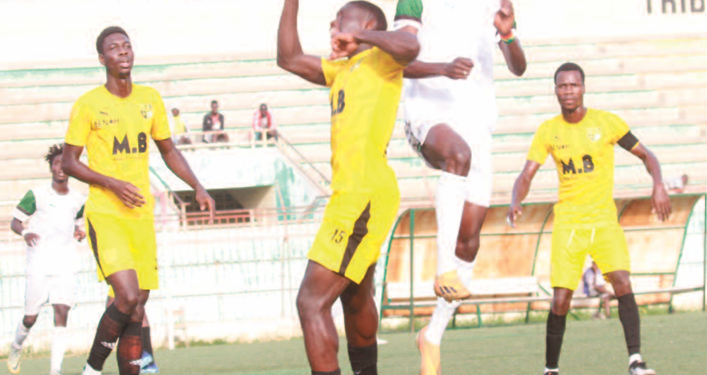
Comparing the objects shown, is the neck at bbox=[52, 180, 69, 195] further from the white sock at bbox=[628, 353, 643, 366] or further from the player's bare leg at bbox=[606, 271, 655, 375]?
the white sock at bbox=[628, 353, 643, 366]

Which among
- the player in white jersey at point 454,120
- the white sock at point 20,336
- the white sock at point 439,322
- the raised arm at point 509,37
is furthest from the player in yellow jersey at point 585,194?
the white sock at point 20,336

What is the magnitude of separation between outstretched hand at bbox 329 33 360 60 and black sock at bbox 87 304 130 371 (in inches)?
99.2

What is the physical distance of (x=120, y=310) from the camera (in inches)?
257

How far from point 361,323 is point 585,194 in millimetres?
2853

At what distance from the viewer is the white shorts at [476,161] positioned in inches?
242

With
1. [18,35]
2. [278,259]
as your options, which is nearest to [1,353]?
[278,259]

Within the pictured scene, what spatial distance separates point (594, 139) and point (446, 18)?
1831mm

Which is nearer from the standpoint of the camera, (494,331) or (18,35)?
(494,331)

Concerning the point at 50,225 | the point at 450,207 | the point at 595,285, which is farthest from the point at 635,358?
the point at 595,285

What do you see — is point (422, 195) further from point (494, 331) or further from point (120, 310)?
point (120, 310)

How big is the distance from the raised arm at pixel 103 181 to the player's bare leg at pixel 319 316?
1.84 m

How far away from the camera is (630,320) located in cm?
751

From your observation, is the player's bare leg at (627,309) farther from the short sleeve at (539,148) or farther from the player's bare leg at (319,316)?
the player's bare leg at (319,316)

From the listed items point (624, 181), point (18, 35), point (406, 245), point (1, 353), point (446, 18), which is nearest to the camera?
point (446, 18)
